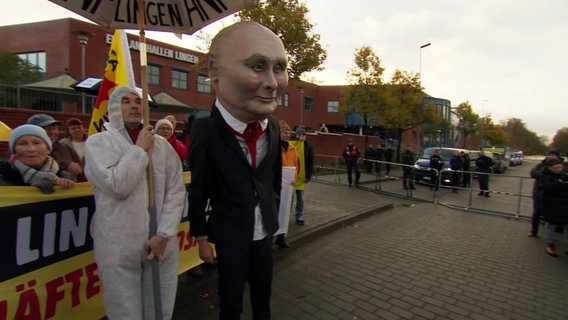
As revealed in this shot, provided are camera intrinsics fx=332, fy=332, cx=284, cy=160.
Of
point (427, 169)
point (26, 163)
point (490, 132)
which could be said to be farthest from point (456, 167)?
point (490, 132)

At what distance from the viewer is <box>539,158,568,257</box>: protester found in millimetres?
5188

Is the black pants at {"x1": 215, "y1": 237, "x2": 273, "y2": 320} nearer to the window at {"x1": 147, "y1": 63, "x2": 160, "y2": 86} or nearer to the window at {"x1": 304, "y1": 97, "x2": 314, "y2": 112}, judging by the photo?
the window at {"x1": 147, "y1": 63, "x2": 160, "y2": 86}

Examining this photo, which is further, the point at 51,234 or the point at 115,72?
the point at 115,72

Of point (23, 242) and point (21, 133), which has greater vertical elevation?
point (21, 133)

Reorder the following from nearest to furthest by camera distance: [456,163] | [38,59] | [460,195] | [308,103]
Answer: [460,195]
[456,163]
[38,59]
[308,103]

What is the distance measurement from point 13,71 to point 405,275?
69.4 feet

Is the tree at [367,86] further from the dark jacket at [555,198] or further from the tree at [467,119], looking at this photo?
the tree at [467,119]

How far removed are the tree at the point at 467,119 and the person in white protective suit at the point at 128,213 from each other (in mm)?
56822

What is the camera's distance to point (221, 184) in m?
2.23

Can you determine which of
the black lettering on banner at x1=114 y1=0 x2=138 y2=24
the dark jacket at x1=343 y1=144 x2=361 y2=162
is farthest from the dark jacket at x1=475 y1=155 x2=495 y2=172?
the black lettering on banner at x1=114 y1=0 x2=138 y2=24

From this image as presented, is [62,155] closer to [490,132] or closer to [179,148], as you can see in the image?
[179,148]

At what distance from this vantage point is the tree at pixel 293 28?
1097 centimetres

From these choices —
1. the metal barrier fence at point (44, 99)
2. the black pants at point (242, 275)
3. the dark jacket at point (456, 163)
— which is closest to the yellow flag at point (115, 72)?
the black pants at point (242, 275)

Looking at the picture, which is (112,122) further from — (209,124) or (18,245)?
(18,245)
